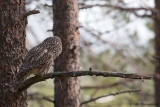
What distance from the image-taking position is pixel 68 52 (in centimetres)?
759

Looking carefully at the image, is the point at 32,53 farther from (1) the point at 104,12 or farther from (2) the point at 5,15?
(1) the point at 104,12

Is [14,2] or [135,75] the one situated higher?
[14,2]

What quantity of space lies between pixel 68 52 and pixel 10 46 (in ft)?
5.92

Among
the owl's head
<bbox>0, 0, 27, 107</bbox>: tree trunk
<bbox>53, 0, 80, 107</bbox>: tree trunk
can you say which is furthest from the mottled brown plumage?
<bbox>53, 0, 80, 107</bbox>: tree trunk

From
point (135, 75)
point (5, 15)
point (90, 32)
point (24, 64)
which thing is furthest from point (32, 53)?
point (90, 32)

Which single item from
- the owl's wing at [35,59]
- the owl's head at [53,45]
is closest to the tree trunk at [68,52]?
the owl's head at [53,45]

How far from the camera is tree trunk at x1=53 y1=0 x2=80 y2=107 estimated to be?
A: 7492 mm

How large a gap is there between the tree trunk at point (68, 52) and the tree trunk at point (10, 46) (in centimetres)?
159

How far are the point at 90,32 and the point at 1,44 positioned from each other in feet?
18.5

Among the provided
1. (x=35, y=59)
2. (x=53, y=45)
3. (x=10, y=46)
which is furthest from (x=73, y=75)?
(x=53, y=45)

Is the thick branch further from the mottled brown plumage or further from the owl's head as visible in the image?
the owl's head

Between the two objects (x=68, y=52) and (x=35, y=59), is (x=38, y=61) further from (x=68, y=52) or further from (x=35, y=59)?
(x=68, y=52)

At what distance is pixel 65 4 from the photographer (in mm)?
7645

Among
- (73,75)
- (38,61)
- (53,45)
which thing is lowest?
(73,75)
